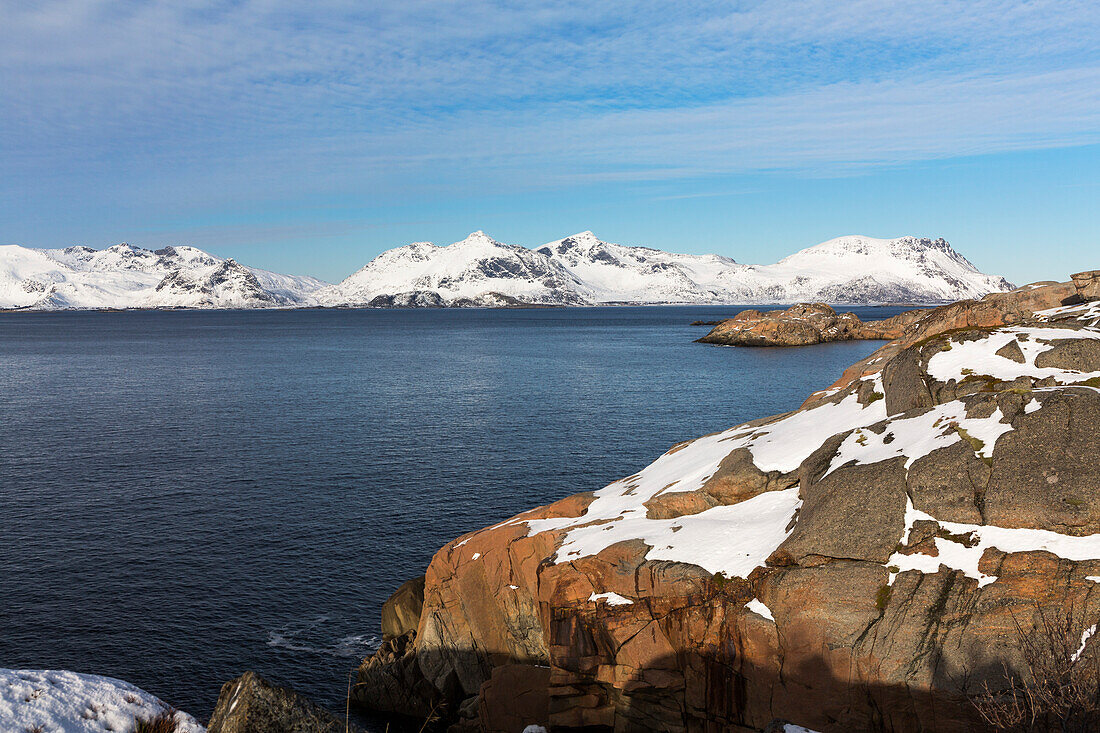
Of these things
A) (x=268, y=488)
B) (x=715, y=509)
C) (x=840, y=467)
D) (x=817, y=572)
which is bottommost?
(x=268, y=488)

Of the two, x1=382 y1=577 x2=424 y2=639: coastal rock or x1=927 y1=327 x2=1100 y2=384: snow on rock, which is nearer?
x1=927 y1=327 x2=1100 y2=384: snow on rock

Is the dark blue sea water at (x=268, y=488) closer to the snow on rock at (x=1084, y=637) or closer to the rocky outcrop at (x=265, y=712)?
the rocky outcrop at (x=265, y=712)

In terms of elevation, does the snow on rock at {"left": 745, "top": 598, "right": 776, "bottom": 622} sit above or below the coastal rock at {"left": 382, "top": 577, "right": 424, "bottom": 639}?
above

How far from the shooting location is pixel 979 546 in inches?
787

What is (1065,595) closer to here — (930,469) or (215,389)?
(930,469)

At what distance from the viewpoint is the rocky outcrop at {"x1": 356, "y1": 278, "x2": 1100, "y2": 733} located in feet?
63.0

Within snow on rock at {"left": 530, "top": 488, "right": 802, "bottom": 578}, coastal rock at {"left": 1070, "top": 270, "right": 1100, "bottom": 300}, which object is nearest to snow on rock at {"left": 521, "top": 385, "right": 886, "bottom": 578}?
snow on rock at {"left": 530, "top": 488, "right": 802, "bottom": 578}

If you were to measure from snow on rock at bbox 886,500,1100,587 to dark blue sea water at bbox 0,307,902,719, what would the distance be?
23487mm

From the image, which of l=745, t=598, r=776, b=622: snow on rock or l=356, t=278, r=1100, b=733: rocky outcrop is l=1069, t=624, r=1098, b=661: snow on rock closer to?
l=356, t=278, r=1100, b=733: rocky outcrop

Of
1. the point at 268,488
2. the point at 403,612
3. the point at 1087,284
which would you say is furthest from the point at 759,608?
the point at 268,488

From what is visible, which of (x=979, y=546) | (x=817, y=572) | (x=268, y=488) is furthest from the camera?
(x=268, y=488)

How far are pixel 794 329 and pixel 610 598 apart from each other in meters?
171

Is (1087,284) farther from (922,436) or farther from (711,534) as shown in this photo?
(711,534)

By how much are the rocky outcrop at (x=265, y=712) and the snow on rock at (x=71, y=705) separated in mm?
3744
